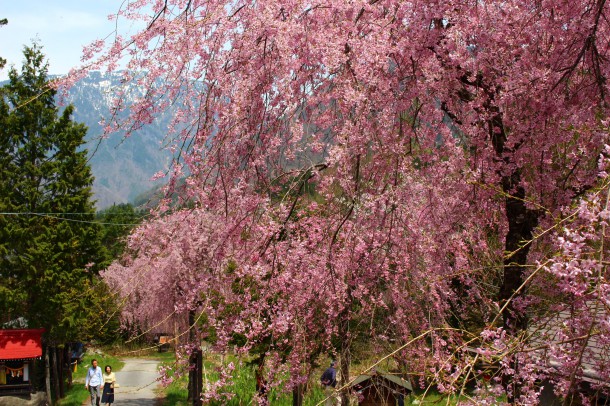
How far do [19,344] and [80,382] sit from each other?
9.74 meters

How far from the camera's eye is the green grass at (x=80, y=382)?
2030cm

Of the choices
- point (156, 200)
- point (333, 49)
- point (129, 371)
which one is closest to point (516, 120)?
point (333, 49)

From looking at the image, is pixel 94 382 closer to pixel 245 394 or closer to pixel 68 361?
pixel 245 394

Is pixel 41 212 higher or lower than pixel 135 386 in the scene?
higher

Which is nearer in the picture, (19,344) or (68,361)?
(19,344)

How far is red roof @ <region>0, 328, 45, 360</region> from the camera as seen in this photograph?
56.0 feet

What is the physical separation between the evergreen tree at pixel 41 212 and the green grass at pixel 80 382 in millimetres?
2132

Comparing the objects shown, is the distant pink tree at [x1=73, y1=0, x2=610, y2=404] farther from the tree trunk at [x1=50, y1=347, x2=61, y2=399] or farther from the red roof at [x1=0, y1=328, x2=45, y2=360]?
the tree trunk at [x1=50, y1=347, x2=61, y2=399]

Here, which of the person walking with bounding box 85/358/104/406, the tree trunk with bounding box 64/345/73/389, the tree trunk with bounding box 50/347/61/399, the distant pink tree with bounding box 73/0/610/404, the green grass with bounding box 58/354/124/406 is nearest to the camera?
the distant pink tree with bounding box 73/0/610/404

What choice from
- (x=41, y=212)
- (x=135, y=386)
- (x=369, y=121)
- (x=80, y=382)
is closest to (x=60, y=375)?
(x=135, y=386)

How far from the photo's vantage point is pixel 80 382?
26.4 meters

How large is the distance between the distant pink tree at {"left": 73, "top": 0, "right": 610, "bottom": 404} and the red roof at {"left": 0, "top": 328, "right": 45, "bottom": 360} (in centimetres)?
1382

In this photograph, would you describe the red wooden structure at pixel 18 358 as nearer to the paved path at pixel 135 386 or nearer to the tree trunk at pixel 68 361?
the paved path at pixel 135 386

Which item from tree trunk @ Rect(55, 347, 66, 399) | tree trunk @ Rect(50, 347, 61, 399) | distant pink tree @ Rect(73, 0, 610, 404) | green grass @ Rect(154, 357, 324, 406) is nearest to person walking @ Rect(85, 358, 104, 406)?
green grass @ Rect(154, 357, 324, 406)
